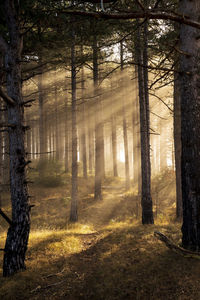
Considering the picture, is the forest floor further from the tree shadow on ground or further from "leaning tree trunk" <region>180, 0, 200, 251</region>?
"leaning tree trunk" <region>180, 0, 200, 251</region>

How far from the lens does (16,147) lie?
5.12 m

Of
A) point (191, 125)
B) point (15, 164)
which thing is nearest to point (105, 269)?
point (15, 164)

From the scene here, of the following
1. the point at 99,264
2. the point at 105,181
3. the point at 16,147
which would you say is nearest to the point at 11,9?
the point at 16,147

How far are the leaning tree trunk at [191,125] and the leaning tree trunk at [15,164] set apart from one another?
13.9 feet

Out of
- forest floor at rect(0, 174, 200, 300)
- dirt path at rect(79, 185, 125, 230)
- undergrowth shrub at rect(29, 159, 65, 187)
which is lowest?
dirt path at rect(79, 185, 125, 230)

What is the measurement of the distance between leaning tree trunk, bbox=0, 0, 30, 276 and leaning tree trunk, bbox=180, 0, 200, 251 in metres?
4.24

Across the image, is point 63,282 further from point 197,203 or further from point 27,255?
point 197,203

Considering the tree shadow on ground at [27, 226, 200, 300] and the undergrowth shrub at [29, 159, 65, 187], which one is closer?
the tree shadow on ground at [27, 226, 200, 300]

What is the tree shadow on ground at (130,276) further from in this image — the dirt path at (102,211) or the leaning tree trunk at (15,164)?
the dirt path at (102,211)

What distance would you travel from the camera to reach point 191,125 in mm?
4879

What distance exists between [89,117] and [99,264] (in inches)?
806

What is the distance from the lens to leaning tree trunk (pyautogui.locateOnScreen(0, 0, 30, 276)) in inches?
198

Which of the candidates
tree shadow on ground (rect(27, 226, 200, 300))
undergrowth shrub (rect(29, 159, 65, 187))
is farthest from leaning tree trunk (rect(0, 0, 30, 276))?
undergrowth shrub (rect(29, 159, 65, 187))

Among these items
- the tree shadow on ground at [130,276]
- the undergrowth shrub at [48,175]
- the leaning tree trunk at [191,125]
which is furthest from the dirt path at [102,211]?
the leaning tree trunk at [191,125]
